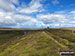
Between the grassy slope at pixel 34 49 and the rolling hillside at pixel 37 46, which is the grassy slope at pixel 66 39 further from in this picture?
the grassy slope at pixel 34 49

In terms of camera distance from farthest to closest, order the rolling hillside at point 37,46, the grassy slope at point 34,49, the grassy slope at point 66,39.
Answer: the grassy slope at point 66,39
the rolling hillside at point 37,46
the grassy slope at point 34,49

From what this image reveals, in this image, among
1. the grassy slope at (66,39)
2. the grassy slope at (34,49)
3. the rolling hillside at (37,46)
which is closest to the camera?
the grassy slope at (34,49)

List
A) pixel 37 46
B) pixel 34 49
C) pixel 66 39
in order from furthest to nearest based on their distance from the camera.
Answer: pixel 66 39 < pixel 37 46 < pixel 34 49

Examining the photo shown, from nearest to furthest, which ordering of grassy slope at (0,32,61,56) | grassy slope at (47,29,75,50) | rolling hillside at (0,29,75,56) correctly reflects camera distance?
grassy slope at (0,32,61,56) < rolling hillside at (0,29,75,56) < grassy slope at (47,29,75,50)

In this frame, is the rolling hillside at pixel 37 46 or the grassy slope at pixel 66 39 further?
the grassy slope at pixel 66 39

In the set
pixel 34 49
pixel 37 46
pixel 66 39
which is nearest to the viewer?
pixel 34 49

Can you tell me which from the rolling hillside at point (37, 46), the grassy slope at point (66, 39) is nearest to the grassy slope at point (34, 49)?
the rolling hillside at point (37, 46)

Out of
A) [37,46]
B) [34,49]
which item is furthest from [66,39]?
[34,49]

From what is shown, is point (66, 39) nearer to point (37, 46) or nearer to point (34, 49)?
point (37, 46)

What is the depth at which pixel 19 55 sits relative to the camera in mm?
39719

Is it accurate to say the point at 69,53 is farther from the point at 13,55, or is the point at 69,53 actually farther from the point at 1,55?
the point at 1,55

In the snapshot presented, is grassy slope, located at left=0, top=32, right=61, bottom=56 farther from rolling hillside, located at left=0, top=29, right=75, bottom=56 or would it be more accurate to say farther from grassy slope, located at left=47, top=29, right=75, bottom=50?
grassy slope, located at left=47, top=29, right=75, bottom=50

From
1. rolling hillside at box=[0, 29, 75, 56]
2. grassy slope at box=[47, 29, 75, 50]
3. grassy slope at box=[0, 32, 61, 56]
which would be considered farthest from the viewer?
grassy slope at box=[47, 29, 75, 50]

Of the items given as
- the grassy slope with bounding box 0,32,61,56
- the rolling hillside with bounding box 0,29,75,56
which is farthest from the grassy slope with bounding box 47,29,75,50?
the grassy slope with bounding box 0,32,61,56
